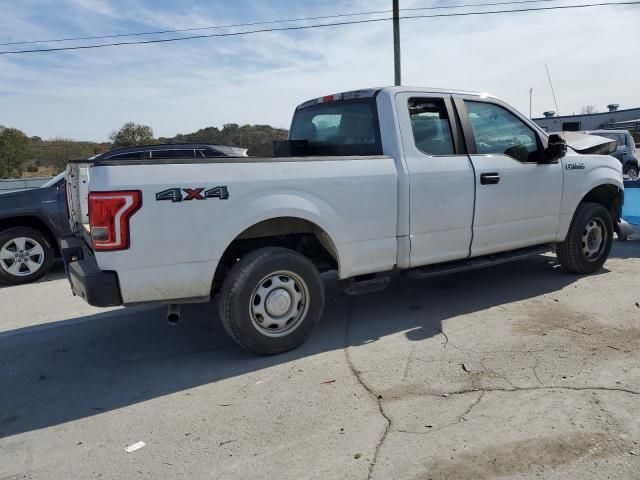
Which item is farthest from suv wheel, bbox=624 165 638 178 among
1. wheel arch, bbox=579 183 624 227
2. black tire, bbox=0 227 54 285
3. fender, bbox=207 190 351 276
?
black tire, bbox=0 227 54 285

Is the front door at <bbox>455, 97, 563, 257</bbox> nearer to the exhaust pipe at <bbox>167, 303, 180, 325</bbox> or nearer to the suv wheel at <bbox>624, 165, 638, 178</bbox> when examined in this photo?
the exhaust pipe at <bbox>167, 303, 180, 325</bbox>

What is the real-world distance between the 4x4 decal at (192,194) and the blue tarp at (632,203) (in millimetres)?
7061

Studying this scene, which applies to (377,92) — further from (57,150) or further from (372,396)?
(57,150)

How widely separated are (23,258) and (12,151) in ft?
98.8

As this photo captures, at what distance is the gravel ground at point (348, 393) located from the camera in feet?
8.83

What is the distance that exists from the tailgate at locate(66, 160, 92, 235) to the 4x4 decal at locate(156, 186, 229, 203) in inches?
41.4

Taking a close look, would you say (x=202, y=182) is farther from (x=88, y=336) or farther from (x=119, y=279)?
(x=88, y=336)

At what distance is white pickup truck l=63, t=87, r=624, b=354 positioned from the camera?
11.3 feet

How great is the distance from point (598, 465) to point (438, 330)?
197 cm

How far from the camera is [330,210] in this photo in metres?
4.03

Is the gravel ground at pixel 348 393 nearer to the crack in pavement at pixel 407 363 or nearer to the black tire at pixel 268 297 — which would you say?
the crack in pavement at pixel 407 363

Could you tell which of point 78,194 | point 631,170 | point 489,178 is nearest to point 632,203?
point 489,178

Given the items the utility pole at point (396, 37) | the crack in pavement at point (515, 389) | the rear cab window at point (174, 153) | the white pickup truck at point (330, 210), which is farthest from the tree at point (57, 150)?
Result: the crack in pavement at point (515, 389)

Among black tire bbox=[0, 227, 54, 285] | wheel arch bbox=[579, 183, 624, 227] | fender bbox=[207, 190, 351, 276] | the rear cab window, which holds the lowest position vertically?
black tire bbox=[0, 227, 54, 285]
